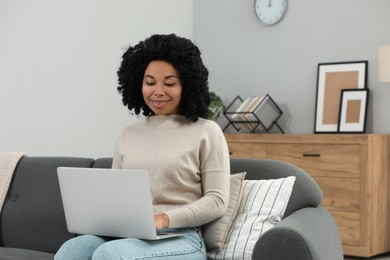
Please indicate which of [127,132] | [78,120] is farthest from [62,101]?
[127,132]

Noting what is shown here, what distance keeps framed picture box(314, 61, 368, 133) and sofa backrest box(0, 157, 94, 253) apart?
2.67 m

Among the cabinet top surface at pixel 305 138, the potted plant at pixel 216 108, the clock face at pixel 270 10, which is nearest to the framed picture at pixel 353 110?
the cabinet top surface at pixel 305 138

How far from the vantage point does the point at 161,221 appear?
2.21m

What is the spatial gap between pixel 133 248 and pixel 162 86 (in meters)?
0.65

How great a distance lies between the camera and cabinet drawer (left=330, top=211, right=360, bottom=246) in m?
4.74

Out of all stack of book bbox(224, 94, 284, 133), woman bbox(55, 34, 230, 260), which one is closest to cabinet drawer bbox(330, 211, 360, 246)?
stack of book bbox(224, 94, 284, 133)

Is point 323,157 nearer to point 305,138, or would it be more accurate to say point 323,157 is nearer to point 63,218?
point 305,138

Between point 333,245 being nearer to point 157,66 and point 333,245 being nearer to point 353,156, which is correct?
point 157,66

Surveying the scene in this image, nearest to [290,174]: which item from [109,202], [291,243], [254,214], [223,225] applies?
[254,214]

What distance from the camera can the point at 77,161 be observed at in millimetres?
2926

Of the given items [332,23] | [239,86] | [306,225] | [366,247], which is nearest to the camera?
[306,225]

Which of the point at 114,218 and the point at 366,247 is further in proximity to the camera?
the point at 366,247

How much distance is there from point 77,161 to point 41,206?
0.76 ft

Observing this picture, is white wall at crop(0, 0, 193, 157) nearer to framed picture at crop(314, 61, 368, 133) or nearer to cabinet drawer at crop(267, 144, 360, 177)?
cabinet drawer at crop(267, 144, 360, 177)
